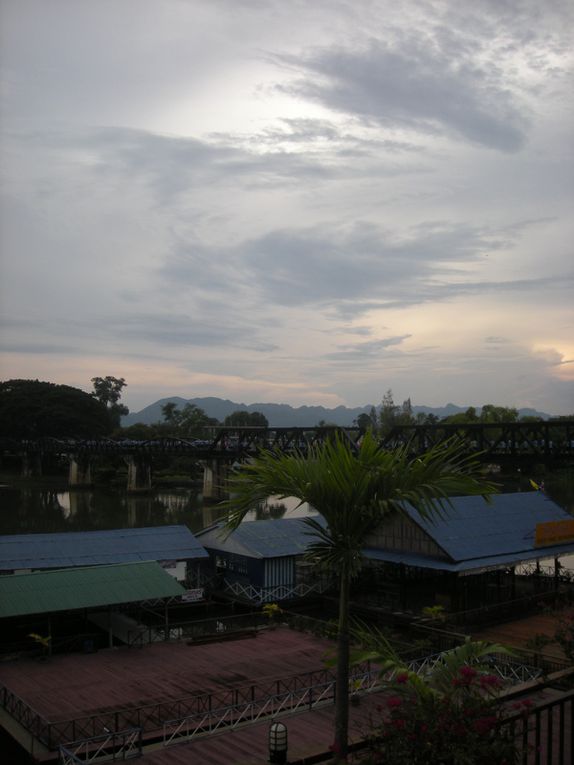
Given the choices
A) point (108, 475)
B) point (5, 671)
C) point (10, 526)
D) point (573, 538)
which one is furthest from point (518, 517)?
point (108, 475)

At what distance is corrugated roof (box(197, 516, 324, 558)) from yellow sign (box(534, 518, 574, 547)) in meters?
9.39

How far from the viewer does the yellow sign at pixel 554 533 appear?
30.9 meters

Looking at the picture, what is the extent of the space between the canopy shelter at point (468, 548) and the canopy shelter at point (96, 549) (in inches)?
308

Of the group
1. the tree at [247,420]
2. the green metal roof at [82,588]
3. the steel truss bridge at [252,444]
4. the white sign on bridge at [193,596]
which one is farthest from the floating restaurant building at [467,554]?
the tree at [247,420]

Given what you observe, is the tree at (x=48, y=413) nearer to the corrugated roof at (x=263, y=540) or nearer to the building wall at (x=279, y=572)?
the corrugated roof at (x=263, y=540)

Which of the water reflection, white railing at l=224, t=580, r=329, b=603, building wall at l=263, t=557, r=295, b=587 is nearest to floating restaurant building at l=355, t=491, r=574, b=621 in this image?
white railing at l=224, t=580, r=329, b=603

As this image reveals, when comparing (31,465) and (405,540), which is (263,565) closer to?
(405,540)

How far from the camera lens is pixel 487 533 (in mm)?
30203

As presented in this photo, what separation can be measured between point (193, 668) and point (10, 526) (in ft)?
149

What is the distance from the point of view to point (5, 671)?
68.9 feet

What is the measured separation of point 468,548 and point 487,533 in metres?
2.28

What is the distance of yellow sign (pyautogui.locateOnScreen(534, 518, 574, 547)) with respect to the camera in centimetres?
3087

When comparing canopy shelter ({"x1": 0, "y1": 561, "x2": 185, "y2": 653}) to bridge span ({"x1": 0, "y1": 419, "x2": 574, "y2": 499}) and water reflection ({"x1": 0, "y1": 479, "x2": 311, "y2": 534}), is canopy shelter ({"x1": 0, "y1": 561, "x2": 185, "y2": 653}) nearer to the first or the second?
water reflection ({"x1": 0, "y1": 479, "x2": 311, "y2": 534})

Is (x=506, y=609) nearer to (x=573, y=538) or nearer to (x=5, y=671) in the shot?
(x=573, y=538)
